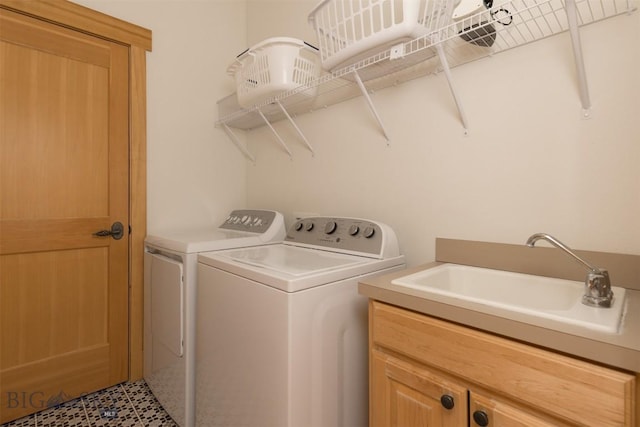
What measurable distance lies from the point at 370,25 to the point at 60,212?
192 centimetres

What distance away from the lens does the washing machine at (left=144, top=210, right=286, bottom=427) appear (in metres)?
1.55

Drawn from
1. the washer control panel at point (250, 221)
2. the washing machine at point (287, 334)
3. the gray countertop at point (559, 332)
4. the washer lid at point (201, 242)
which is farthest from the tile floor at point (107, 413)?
the gray countertop at point (559, 332)

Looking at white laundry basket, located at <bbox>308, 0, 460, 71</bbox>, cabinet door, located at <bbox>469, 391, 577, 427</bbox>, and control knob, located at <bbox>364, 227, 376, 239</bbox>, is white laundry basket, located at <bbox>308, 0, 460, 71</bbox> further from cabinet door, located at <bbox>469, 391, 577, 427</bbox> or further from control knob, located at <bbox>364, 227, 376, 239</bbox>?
cabinet door, located at <bbox>469, 391, 577, 427</bbox>

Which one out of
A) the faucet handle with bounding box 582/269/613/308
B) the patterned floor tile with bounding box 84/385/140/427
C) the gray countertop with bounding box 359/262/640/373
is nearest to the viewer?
the gray countertop with bounding box 359/262/640/373

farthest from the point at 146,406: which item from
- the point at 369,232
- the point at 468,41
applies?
the point at 468,41

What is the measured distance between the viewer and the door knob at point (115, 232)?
1.96 metres

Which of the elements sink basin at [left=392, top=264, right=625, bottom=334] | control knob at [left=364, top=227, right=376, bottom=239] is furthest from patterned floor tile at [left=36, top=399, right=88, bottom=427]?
sink basin at [left=392, top=264, right=625, bottom=334]

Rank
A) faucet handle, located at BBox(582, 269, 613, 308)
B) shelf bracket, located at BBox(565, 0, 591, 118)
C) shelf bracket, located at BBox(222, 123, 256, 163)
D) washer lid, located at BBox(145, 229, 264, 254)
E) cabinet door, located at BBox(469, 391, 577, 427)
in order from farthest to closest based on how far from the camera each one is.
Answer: shelf bracket, located at BBox(222, 123, 256, 163) → washer lid, located at BBox(145, 229, 264, 254) → shelf bracket, located at BBox(565, 0, 591, 118) → faucet handle, located at BBox(582, 269, 613, 308) → cabinet door, located at BBox(469, 391, 577, 427)

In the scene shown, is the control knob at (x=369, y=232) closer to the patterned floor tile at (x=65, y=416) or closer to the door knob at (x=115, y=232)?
the door knob at (x=115, y=232)

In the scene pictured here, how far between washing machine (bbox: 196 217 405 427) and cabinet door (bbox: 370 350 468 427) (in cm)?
20

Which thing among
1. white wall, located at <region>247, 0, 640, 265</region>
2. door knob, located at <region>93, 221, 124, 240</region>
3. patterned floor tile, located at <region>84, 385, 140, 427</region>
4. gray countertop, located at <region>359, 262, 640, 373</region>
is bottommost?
patterned floor tile, located at <region>84, 385, 140, 427</region>

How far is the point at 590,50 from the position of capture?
1.08 meters

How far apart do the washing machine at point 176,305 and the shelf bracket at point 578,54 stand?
5.07 ft

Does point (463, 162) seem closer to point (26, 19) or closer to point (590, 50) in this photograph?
point (590, 50)
